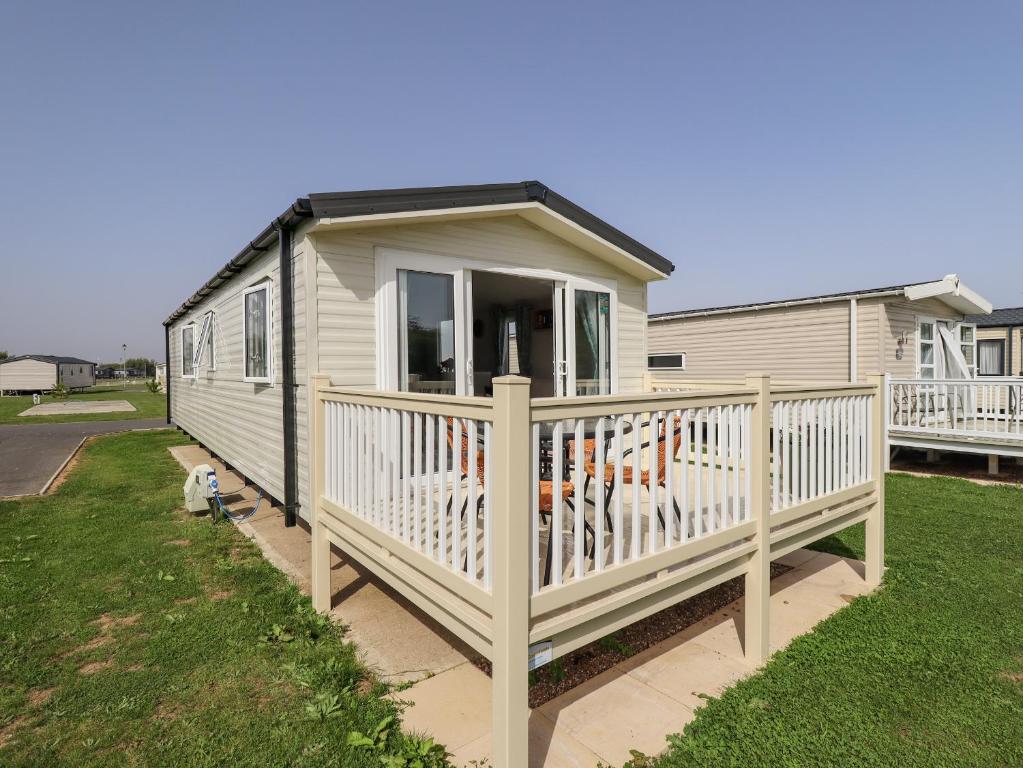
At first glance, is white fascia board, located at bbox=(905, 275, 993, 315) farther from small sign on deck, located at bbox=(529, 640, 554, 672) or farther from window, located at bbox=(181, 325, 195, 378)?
window, located at bbox=(181, 325, 195, 378)

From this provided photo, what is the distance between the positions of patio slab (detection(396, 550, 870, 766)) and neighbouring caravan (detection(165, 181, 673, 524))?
236 centimetres

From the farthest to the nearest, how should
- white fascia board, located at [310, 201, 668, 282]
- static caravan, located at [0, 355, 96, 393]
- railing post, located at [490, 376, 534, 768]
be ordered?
static caravan, located at [0, 355, 96, 393] < white fascia board, located at [310, 201, 668, 282] < railing post, located at [490, 376, 534, 768]

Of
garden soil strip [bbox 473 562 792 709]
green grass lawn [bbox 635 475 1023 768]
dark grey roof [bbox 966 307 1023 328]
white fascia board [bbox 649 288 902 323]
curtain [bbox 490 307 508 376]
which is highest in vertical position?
dark grey roof [bbox 966 307 1023 328]

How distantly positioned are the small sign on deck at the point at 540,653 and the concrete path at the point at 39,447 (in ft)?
24.9

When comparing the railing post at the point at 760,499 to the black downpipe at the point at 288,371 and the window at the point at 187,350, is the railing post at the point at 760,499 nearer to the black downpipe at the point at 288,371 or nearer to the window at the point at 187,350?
the black downpipe at the point at 288,371

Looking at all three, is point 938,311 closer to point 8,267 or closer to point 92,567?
point 92,567

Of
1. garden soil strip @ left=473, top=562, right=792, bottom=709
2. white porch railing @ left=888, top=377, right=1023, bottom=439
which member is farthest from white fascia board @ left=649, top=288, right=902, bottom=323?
garden soil strip @ left=473, top=562, right=792, bottom=709

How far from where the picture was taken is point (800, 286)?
22.4 m

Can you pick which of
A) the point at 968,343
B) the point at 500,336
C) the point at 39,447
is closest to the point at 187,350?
the point at 39,447

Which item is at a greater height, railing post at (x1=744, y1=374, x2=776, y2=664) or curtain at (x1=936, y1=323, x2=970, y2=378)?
curtain at (x1=936, y1=323, x2=970, y2=378)

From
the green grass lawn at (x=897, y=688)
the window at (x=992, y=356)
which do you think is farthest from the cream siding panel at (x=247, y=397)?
the window at (x=992, y=356)

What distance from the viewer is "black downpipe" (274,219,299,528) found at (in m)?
4.46

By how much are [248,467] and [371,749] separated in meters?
4.93

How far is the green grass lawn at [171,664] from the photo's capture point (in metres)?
1.99
